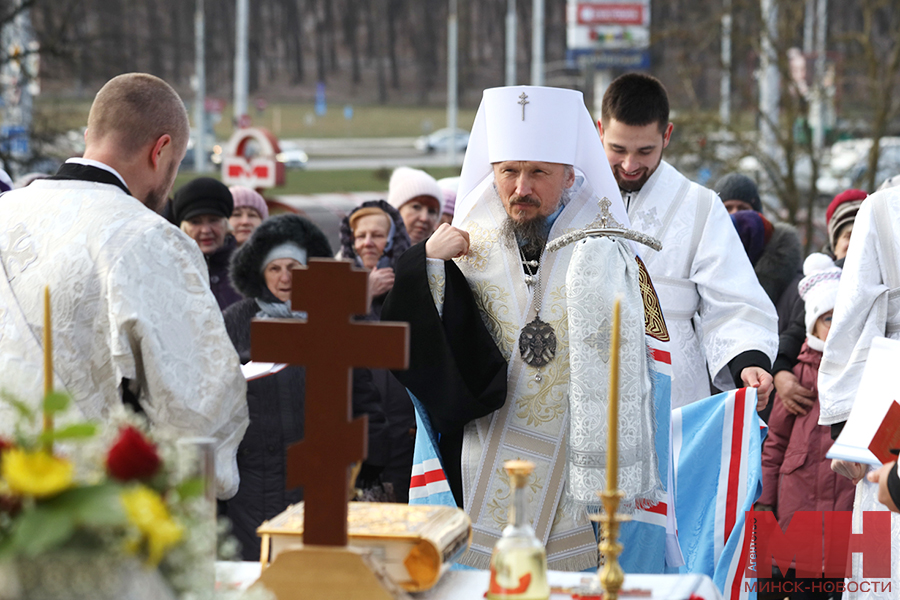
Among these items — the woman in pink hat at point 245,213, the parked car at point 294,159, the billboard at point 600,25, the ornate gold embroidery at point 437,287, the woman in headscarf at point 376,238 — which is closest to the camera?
the ornate gold embroidery at point 437,287

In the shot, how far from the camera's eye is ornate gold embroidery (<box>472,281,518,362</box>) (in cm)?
303

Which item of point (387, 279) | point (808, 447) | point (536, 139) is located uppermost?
point (536, 139)

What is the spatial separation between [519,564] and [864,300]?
2.07 meters

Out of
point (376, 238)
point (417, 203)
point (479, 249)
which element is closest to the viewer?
point (479, 249)

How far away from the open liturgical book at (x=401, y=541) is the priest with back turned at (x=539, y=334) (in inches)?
33.6

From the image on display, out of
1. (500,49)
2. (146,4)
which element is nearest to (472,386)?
(146,4)

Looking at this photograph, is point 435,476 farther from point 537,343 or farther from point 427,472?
point 537,343

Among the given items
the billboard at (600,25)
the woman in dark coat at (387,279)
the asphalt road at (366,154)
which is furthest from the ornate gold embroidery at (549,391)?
the asphalt road at (366,154)

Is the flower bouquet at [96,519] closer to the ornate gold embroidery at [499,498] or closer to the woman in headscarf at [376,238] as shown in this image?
the ornate gold embroidery at [499,498]

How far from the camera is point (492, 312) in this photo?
9.98ft

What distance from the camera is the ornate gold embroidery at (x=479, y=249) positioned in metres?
3.10

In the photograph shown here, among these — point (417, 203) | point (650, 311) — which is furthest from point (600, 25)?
point (650, 311)

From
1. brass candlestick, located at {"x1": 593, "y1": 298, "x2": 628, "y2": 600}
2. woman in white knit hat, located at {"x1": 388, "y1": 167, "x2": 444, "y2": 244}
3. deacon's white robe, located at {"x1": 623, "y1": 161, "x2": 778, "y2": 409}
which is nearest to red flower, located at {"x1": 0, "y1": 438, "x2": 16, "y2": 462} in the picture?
brass candlestick, located at {"x1": 593, "y1": 298, "x2": 628, "y2": 600}

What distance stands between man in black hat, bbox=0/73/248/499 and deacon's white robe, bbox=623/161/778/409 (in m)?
1.84
